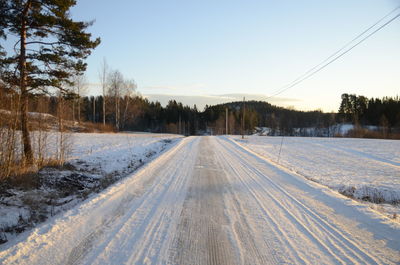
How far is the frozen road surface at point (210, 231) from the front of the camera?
314 cm

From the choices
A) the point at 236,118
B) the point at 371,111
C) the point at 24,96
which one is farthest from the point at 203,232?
the point at 371,111

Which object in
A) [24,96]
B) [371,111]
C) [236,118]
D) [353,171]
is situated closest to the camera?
[24,96]

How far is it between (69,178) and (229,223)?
251 inches

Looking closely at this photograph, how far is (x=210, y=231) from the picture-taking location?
3941mm

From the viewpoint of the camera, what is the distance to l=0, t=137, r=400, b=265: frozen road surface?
3.14m

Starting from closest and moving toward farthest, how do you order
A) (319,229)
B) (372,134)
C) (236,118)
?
(319,229) → (372,134) → (236,118)

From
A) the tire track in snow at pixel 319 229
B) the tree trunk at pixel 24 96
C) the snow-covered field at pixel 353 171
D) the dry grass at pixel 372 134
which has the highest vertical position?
the tree trunk at pixel 24 96

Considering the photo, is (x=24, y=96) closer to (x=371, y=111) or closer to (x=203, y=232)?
(x=203, y=232)

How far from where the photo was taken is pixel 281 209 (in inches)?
199

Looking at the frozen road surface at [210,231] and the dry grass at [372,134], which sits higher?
the dry grass at [372,134]

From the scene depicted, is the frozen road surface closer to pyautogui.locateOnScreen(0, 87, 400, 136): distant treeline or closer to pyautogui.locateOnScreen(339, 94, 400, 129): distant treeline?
pyautogui.locateOnScreen(0, 87, 400, 136): distant treeline

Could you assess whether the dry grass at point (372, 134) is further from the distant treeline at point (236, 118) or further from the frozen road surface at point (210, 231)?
the frozen road surface at point (210, 231)

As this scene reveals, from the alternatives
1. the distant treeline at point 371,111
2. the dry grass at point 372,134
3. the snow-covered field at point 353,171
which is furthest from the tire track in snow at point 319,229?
the distant treeline at point 371,111

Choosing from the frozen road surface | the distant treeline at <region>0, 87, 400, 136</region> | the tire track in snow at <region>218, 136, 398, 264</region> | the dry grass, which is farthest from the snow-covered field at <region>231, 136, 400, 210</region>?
the distant treeline at <region>0, 87, 400, 136</region>
